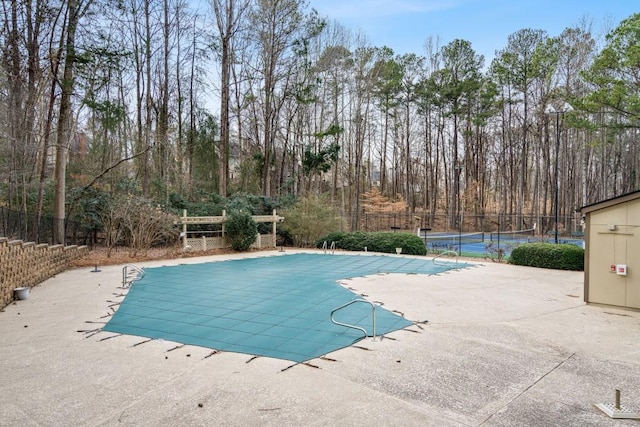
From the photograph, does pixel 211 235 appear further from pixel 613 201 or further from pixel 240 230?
pixel 613 201

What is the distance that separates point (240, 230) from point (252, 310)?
27.2ft

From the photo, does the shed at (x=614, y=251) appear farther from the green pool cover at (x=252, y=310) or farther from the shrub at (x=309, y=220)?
the shrub at (x=309, y=220)

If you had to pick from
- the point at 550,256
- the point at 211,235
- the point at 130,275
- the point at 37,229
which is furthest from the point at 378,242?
the point at 37,229

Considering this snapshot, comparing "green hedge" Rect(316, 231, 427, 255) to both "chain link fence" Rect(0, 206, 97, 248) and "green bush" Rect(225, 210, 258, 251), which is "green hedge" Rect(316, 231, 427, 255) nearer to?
"green bush" Rect(225, 210, 258, 251)

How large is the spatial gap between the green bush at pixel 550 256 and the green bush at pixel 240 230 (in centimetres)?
855

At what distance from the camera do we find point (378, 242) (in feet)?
46.0

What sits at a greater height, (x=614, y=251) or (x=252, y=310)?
(x=614, y=251)

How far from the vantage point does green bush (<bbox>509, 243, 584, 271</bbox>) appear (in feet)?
32.9

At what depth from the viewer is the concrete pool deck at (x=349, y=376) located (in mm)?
2598

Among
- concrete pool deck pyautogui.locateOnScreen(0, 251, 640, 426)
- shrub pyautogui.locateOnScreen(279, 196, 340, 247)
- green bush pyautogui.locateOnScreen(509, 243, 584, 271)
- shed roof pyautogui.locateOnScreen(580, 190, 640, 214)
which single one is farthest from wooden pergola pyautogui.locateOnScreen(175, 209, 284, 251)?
shed roof pyautogui.locateOnScreen(580, 190, 640, 214)

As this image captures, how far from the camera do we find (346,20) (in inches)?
869

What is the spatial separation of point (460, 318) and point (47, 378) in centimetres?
468

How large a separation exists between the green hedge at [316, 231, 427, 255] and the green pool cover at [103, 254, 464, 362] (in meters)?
3.49

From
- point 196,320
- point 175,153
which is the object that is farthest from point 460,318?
point 175,153
